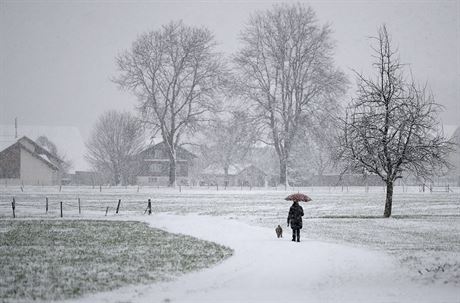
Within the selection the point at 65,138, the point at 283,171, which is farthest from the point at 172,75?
the point at 65,138

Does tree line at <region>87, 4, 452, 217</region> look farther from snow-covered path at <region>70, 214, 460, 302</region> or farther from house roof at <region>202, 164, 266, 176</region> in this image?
snow-covered path at <region>70, 214, 460, 302</region>

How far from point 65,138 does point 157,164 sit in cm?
4045

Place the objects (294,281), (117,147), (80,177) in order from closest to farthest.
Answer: (294,281) < (117,147) < (80,177)

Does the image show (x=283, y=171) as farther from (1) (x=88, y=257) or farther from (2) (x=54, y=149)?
(2) (x=54, y=149)

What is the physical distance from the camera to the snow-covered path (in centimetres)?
1399

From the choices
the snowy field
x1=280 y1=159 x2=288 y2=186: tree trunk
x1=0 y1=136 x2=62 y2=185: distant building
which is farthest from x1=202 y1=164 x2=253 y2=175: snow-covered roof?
the snowy field

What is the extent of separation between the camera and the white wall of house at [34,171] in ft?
270

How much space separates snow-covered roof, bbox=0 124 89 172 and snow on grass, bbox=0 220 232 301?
297 ft

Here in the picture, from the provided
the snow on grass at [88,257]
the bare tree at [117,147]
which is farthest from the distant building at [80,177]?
the snow on grass at [88,257]

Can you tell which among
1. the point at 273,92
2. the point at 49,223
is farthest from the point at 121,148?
the point at 49,223

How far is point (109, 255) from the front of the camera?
19.4 meters

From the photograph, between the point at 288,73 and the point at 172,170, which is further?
the point at 172,170

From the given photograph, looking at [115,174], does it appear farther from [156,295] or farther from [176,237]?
[156,295]

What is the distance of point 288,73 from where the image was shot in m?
66.3
